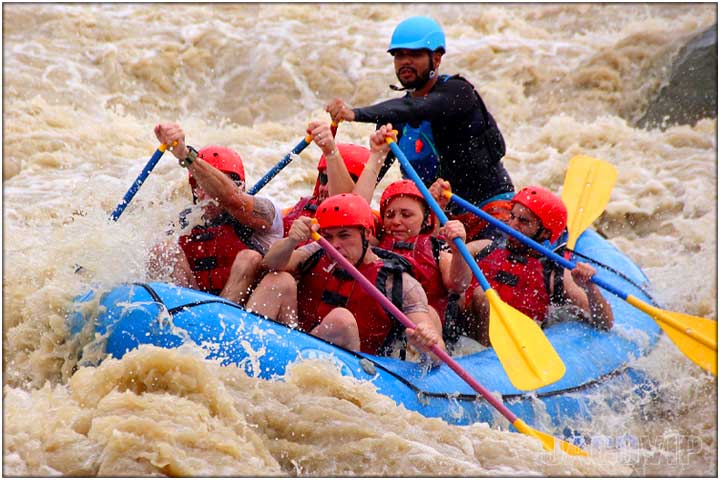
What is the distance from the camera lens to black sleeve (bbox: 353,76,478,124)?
4.89 m

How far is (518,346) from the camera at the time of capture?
170 inches

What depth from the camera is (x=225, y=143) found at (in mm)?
9789

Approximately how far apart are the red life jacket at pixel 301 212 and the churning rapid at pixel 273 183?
641 mm

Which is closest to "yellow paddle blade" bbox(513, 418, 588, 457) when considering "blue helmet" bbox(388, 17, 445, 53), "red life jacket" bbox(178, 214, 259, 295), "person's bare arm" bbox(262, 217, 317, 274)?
"person's bare arm" bbox(262, 217, 317, 274)

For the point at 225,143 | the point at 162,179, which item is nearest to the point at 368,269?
the point at 162,179

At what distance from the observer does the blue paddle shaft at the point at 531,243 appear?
15.9ft

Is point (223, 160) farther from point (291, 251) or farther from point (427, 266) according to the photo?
point (427, 266)

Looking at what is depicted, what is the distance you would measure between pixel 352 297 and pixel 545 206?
1307mm

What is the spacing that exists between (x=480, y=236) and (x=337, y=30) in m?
7.91

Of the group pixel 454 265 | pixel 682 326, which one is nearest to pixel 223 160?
pixel 454 265

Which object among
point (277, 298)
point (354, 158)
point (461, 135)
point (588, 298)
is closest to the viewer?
point (277, 298)

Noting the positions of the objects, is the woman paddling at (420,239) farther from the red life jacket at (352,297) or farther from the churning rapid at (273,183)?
the churning rapid at (273,183)

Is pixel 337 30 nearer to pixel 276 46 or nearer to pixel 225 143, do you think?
pixel 276 46

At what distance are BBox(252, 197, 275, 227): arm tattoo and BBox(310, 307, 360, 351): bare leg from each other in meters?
0.74
